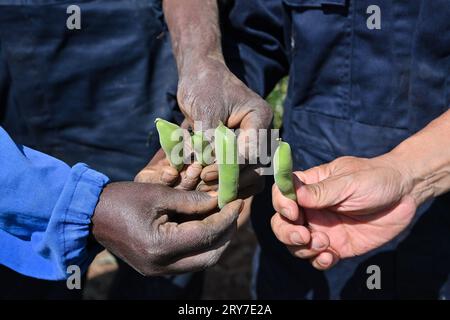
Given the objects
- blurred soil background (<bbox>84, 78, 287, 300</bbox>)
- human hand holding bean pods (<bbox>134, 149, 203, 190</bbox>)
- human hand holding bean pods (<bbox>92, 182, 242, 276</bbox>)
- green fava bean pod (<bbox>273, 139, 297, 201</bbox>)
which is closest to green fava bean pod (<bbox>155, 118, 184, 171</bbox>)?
human hand holding bean pods (<bbox>134, 149, 203, 190</bbox>)

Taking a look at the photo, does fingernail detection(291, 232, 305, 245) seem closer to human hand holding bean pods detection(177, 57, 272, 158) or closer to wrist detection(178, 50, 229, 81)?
human hand holding bean pods detection(177, 57, 272, 158)

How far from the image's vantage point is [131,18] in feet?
7.45

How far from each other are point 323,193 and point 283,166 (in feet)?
0.60

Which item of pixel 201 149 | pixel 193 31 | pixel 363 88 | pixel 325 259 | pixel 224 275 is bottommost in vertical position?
pixel 224 275

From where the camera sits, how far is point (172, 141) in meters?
1.86

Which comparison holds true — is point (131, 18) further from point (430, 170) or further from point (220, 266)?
point (220, 266)

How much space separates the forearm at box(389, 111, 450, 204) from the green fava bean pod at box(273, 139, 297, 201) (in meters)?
0.35

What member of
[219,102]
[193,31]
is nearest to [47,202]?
[219,102]

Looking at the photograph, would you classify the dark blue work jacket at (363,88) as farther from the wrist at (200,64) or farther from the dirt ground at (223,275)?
the dirt ground at (223,275)

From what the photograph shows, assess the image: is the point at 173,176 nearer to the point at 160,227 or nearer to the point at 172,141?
the point at 172,141

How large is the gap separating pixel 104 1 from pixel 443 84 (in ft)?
4.29

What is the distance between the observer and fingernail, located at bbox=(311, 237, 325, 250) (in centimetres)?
182
